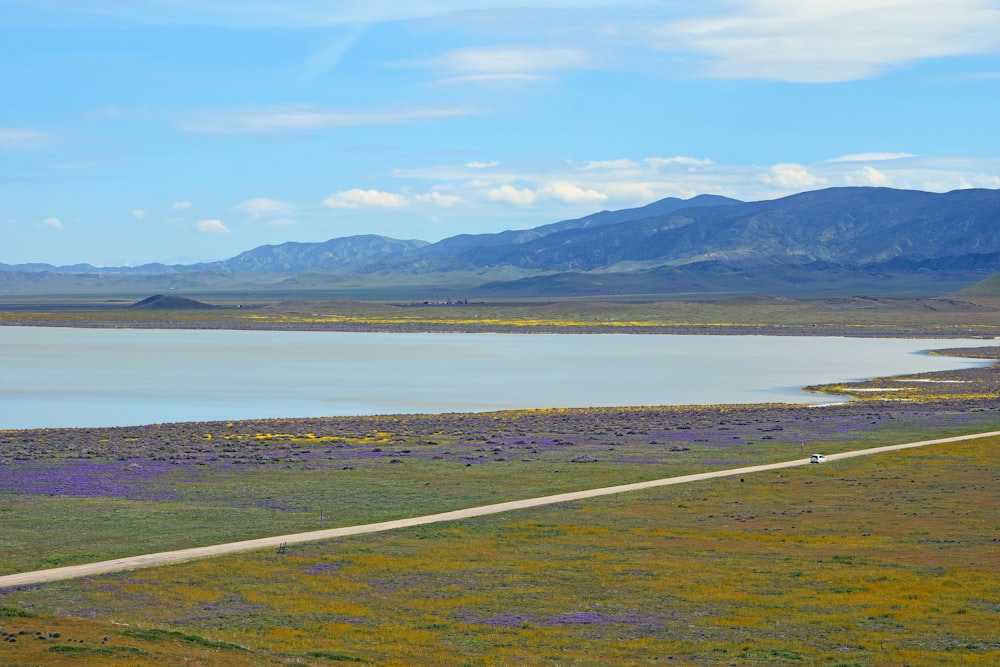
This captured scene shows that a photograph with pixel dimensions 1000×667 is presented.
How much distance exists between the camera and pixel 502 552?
3180 centimetres

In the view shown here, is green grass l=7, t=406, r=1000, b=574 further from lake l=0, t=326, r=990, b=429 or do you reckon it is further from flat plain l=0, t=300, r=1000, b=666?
lake l=0, t=326, r=990, b=429

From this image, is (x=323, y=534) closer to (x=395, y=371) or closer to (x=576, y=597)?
(x=576, y=597)

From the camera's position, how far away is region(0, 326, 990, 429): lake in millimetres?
75375

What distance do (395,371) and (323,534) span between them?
2655 inches

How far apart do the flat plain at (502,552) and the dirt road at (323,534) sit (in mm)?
729

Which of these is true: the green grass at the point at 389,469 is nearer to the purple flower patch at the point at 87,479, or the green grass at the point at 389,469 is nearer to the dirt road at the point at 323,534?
the purple flower patch at the point at 87,479

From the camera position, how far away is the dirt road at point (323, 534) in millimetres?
27781

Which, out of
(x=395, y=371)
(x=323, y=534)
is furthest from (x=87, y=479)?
(x=395, y=371)

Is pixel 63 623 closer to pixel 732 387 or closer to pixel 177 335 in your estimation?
pixel 732 387

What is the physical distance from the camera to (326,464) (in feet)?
161

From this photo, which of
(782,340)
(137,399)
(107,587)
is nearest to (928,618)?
(107,587)

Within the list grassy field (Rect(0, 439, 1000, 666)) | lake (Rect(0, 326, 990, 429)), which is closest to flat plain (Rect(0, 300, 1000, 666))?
grassy field (Rect(0, 439, 1000, 666))

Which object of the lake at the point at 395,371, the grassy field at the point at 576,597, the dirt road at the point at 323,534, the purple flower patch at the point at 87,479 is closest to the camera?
the grassy field at the point at 576,597

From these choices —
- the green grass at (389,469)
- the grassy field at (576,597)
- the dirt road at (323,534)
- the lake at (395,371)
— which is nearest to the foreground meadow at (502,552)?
the grassy field at (576,597)
